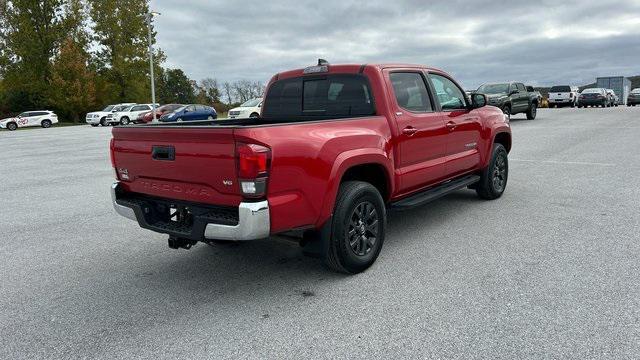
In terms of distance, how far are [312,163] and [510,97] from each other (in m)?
19.9

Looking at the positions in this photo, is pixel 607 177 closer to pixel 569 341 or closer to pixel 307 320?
pixel 569 341

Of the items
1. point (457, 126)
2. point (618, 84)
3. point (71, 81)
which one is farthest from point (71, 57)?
point (618, 84)

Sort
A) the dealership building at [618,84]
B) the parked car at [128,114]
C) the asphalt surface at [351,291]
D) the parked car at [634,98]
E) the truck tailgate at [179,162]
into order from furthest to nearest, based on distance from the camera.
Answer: the dealership building at [618,84] < the parked car at [634,98] < the parked car at [128,114] < the truck tailgate at [179,162] < the asphalt surface at [351,291]

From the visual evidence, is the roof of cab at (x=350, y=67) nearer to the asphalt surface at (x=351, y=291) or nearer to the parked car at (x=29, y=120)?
the asphalt surface at (x=351, y=291)

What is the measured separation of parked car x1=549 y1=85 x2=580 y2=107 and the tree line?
4044 centimetres

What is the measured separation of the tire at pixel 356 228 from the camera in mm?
4027

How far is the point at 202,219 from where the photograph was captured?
359 centimetres

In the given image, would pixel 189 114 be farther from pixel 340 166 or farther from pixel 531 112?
pixel 340 166

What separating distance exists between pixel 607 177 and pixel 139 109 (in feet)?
124

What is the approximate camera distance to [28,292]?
413 centimetres

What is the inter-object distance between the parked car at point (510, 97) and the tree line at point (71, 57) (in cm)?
4151

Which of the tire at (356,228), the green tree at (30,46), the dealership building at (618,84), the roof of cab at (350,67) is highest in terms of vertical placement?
the green tree at (30,46)

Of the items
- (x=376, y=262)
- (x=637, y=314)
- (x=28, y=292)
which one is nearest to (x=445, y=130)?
(x=376, y=262)

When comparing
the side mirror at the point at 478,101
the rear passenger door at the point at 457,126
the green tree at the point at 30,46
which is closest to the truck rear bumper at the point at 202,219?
the rear passenger door at the point at 457,126
